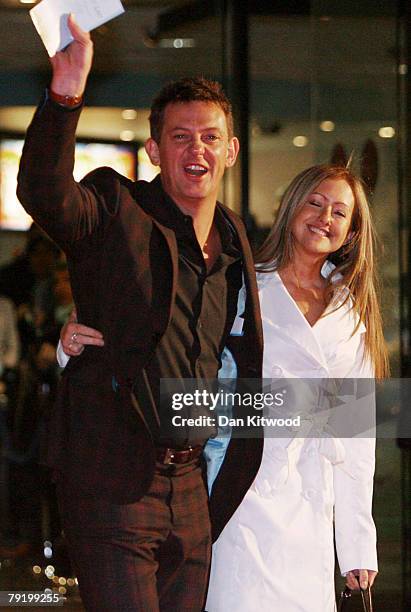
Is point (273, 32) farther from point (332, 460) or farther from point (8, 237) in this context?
point (332, 460)

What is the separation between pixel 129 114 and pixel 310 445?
215cm

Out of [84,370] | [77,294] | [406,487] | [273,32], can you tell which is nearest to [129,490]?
[84,370]

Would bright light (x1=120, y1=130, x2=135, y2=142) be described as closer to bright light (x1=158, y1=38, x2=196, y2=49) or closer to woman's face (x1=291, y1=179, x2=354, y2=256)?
bright light (x1=158, y1=38, x2=196, y2=49)

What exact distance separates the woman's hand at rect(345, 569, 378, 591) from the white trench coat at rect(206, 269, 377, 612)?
2 cm

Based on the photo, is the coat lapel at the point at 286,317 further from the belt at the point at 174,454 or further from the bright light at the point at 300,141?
the bright light at the point at 300,141

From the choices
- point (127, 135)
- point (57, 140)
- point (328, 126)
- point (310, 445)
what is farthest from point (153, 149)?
point (127, 135)

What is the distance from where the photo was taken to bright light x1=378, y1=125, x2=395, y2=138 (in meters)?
4.42

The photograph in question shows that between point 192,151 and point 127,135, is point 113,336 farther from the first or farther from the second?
point 127,135

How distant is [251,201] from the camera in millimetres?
4520

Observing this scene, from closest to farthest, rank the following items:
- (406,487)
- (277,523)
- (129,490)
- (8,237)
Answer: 1. (129,490)
2. (277,523)
3. (406,487)
4. (8,237)

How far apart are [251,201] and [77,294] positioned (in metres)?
2.05

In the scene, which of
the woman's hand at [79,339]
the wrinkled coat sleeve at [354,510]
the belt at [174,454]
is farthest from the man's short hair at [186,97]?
the wrinkled coat sleeve at [354,510]

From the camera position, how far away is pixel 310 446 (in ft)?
9.74

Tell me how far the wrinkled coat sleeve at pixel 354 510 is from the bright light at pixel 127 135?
202 cm
